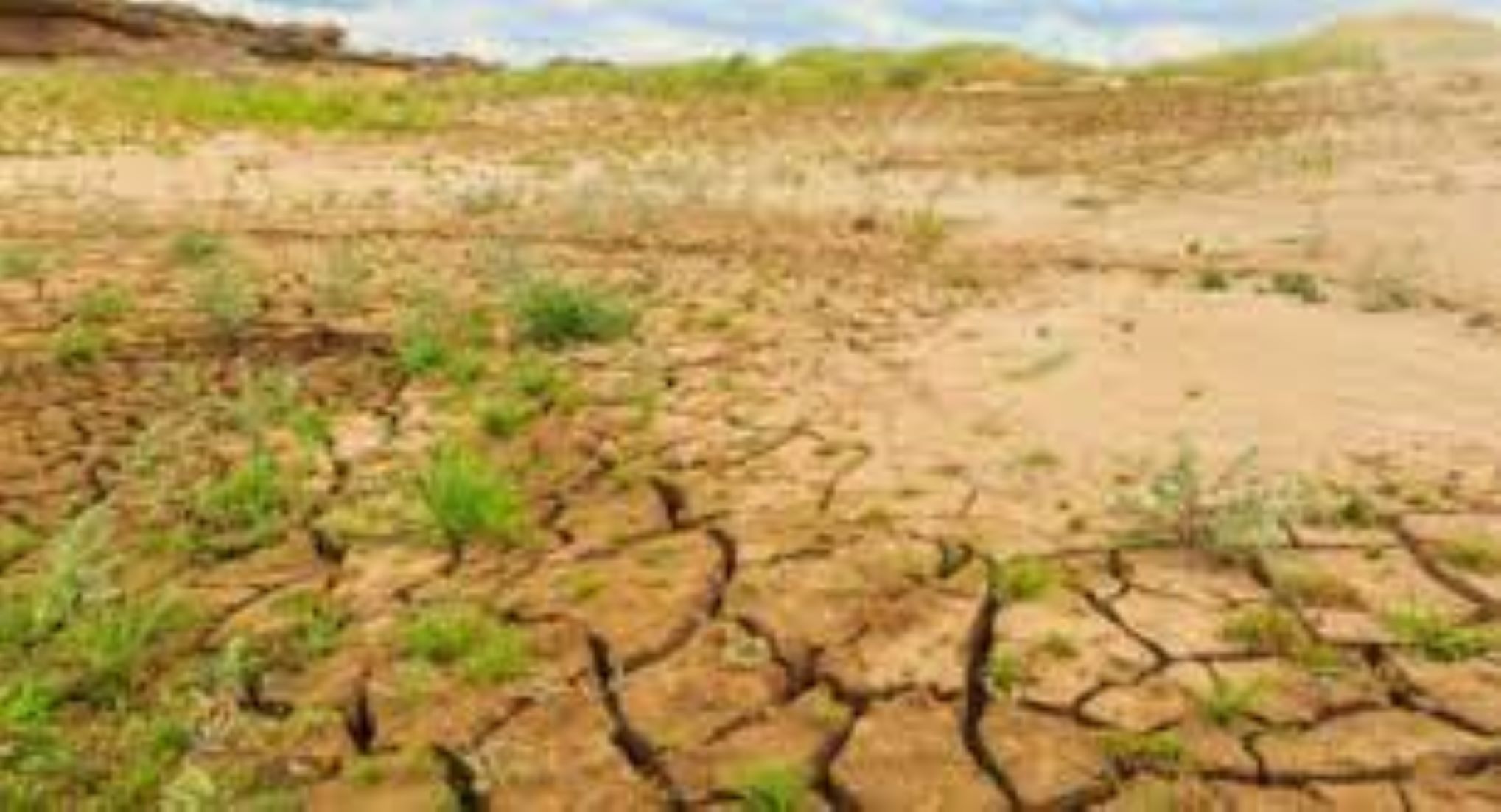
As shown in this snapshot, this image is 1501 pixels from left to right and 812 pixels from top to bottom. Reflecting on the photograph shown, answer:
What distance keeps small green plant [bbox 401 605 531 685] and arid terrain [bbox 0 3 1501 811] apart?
1cm

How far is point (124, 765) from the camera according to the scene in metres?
4.49

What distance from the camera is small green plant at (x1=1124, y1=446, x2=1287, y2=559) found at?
4879mm

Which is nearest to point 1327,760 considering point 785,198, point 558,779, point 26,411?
point 558,779

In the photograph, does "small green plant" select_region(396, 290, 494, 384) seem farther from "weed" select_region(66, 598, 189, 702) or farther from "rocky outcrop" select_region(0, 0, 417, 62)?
"rocky outcrop" select_region(0, 0, 417, 62)

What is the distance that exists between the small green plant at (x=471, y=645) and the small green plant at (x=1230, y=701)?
1399mm

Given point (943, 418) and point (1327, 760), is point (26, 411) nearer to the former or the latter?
point (943, 418)

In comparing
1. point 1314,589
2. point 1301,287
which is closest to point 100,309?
point 1301,287

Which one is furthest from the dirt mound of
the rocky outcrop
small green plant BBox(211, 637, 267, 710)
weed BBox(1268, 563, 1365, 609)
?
weed BBox(1268, 563, 1365, 609)

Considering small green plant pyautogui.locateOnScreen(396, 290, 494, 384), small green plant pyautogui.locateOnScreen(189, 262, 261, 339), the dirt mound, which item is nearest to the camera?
small green plant pyautogui.locateOnScreen(396, 290, 494, 384)

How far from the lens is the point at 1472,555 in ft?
16.0

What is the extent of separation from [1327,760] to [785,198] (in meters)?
8.21

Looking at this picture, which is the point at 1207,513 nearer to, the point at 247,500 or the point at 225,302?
the point at 247,500

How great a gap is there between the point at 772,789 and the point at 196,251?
5739 mm

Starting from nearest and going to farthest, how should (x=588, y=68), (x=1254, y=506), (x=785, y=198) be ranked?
(x=1254, y=506) < (x=785, y=198) < (x=588, y=68)
